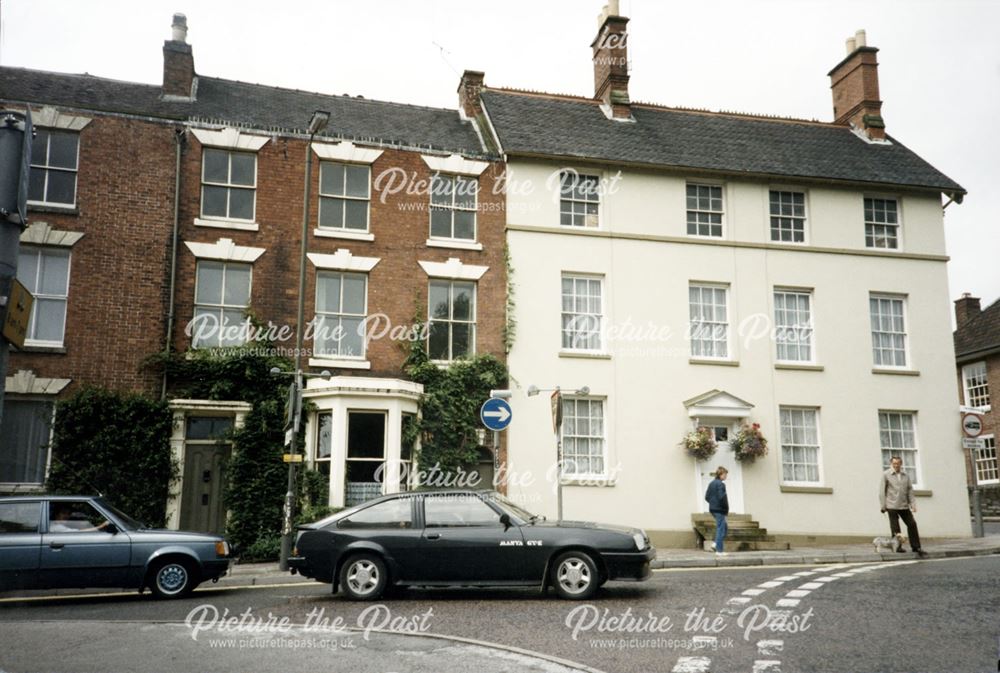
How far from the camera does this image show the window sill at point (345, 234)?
20.4 m

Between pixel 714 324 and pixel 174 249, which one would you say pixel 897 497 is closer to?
pixel 714 324

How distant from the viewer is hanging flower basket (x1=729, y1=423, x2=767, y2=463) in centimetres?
2091

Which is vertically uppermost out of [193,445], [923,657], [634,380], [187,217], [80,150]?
[80,150]

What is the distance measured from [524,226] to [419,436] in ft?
18.6

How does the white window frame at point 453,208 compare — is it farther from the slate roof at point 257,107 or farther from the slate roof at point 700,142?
the slate roof at point 700,142

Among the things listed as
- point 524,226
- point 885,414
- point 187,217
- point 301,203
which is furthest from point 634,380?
point 187,217

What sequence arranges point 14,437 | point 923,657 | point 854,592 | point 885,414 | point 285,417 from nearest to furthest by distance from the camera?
1. point 923,657
2. point 854,592
3. point 14,437
4. point 285,417
5. point 885,414

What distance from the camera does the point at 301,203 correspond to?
67.4ft

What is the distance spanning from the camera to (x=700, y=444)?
2072 cm

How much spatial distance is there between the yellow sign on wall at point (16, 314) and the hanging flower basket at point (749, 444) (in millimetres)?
18340

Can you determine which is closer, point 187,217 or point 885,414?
point 187,217

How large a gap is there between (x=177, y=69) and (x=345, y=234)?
5979 millimetres

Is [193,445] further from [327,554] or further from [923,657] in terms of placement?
[923,657]

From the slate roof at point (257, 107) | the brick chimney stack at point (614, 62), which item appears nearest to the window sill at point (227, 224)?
the slate roof at point (257, 107)
